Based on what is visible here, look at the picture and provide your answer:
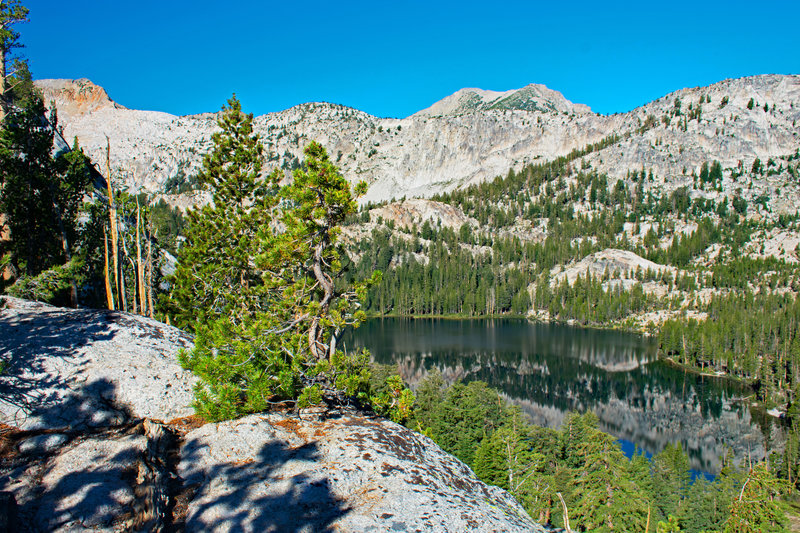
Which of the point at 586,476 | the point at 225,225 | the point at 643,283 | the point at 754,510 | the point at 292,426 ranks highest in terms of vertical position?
the point at 225,225

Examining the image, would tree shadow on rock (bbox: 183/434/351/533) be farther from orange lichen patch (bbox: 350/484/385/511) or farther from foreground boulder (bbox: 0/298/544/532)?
orange lichen patch (bbox: 350/484/385/511)

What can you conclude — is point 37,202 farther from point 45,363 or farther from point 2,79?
point 45,363

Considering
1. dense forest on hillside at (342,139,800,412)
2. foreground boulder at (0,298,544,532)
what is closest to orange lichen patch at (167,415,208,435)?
foreground boulder at (0,298,544,532)

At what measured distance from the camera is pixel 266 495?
661 centimetres

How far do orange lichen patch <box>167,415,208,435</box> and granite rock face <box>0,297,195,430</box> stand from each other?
0.24 meters

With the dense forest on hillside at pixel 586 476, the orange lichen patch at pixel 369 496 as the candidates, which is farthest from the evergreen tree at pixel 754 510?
the orange lichen patch at pixel 369 496

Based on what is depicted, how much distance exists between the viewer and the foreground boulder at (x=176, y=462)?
624 cm

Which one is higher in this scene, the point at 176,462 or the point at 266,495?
the point at 176,462

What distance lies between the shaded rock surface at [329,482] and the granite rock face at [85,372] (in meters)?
1.96

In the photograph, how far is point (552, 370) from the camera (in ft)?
244

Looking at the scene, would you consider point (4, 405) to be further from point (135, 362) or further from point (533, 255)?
point (533, 255)

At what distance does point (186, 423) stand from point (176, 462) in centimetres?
151

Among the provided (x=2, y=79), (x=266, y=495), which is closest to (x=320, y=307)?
Result: (x=266, y=495)

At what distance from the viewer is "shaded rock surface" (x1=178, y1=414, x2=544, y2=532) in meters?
6.26
